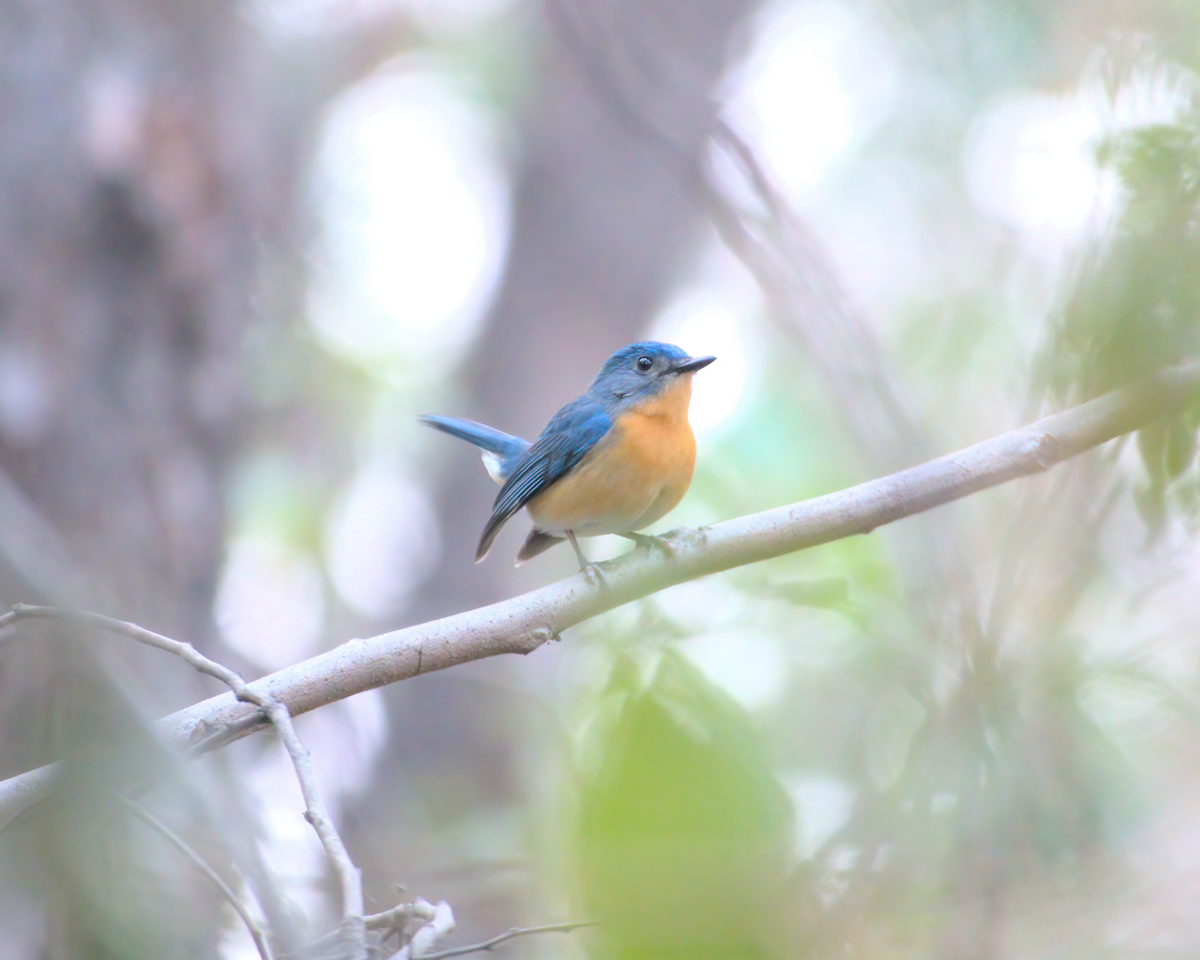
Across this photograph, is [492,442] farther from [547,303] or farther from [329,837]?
[329,837]

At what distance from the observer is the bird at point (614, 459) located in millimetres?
4238

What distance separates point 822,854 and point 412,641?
1.05 metres

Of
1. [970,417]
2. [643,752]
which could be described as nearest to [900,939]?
[643,752]

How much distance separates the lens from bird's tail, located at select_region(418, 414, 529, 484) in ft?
17.7

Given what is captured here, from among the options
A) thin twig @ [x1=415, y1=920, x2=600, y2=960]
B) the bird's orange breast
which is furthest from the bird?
thin twig @ [x1=415, y1=920, x2=600, y2=960]

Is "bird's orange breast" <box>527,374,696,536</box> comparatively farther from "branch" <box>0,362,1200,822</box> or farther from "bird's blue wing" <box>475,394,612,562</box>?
"branch" <box>0,362,1200,822</box>

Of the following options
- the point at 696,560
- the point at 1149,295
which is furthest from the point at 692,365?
the point at 1149,295

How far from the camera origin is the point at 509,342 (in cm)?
868

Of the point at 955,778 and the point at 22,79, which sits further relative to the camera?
the point at 22,79

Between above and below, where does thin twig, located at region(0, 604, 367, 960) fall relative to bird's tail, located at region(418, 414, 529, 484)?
below

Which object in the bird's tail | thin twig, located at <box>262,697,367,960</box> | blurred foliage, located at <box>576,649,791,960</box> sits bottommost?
blurred foliage, located at <box>576,649,791,960</box>

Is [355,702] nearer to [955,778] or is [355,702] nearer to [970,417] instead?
[970,417]

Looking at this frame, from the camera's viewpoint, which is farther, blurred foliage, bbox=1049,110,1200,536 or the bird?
the bird

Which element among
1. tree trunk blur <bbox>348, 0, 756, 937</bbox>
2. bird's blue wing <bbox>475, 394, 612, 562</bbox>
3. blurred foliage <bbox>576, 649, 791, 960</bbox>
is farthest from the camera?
tree trunk blur <bbox>348, 0, 756, 937</bbox>
